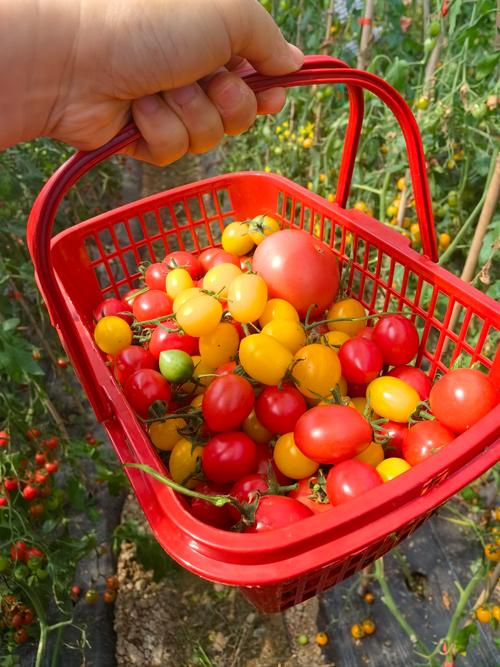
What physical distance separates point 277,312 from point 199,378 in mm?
234

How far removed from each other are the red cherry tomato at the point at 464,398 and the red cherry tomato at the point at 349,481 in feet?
0.65

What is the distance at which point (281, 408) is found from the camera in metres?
1.07

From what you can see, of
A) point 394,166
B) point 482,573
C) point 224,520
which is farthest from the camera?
point 394,166

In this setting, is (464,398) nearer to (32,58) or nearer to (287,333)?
(287,333)

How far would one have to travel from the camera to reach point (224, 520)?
0.98 metres

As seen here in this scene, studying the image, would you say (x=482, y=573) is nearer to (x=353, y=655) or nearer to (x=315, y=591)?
(x=353, y=655)

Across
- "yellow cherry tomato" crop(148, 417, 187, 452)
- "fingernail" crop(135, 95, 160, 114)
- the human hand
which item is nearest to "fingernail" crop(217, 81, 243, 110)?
the human hand

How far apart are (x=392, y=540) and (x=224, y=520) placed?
11.9 inches

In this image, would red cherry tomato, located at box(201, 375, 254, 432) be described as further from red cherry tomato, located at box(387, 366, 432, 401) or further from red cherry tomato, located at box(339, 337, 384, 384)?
red cherry tomato, located at box(387, 366, 432, 401)

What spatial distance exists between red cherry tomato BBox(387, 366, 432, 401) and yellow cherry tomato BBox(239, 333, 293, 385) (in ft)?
0.87

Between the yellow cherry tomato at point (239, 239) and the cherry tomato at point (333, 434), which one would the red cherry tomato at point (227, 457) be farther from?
the yellow cherry tomato at point (239, 239)

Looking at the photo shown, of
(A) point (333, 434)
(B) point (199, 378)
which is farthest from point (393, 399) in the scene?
(B) point (199, 378)

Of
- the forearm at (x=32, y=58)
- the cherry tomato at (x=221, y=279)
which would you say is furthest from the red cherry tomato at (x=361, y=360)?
the forearm at (x=32, y=58)

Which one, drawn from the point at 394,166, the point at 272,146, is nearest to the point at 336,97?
the point at 272,146
